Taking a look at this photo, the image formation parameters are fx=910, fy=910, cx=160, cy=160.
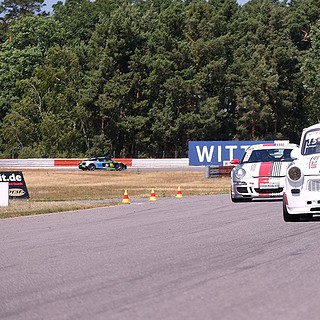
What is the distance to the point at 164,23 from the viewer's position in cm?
8556

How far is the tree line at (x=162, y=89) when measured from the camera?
8056 centimetres

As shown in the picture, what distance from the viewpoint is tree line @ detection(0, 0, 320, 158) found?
3172 inches

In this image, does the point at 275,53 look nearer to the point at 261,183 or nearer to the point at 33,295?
the point at 261,183

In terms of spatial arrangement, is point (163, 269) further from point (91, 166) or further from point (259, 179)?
point (91, 166)

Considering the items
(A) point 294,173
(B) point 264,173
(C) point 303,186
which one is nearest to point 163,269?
(C) point 303,186

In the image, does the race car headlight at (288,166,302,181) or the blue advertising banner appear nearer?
the race car headlight at (288,166,302,181)

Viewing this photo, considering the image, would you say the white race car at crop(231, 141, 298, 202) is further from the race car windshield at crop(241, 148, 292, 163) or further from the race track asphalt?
the race track asphalt

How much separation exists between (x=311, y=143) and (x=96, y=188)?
2568 cm

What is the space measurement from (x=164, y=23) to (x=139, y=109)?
935 cm

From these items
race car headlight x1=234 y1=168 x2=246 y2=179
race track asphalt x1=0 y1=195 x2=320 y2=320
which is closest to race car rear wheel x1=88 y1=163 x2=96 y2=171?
race car headlight x1=234 y1=168 x2=246 y2=179

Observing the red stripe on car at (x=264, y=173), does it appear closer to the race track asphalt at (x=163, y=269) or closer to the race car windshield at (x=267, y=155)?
the race car windshield at (x=267, y=155)

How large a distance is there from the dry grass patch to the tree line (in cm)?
1774

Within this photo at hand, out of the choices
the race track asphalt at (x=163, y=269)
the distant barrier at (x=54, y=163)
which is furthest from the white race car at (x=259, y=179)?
the distant barrier at (x=54, y=163)

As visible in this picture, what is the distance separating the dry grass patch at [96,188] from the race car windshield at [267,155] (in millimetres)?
4609
